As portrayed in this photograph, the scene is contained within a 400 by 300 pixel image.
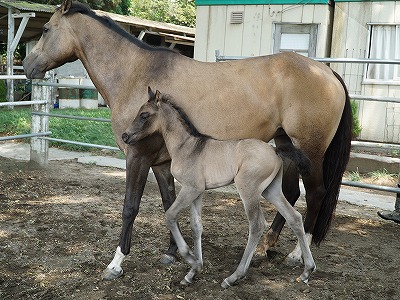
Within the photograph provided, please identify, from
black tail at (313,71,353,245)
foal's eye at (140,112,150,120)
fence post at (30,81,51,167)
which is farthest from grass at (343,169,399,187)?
foal's eye at (140,112,150,120)

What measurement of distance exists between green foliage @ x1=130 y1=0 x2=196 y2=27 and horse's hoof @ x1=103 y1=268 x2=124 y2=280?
24.9 meters

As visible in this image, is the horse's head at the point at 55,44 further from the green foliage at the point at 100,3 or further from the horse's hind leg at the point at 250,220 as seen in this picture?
the green foliage at the point at 100,3

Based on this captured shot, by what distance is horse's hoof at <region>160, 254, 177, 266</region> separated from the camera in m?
3.96

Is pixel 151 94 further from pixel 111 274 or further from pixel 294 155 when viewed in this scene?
pixel 111 274

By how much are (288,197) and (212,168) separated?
4.02 feet

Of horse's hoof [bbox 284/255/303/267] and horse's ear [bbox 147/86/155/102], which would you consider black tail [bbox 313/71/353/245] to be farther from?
horse's ear [bbox 147/86/155/102]

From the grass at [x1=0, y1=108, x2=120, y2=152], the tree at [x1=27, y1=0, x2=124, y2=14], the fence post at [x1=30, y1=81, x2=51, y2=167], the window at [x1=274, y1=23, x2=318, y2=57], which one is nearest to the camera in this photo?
the fence post at [x1=30, y1=81, x2=51, y2=167]

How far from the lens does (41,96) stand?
7492 millimetres

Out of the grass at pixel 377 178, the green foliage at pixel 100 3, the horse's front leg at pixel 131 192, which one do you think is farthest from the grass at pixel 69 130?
the green foliage at pixel 100 3

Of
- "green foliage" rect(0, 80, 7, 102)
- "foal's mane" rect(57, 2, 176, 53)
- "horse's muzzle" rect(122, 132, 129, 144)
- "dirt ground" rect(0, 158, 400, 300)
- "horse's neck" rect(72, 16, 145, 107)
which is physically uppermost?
"foal's mane" rect(57, 2, 176, 53)

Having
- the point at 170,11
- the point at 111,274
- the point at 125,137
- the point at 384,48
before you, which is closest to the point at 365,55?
the point at 384,48

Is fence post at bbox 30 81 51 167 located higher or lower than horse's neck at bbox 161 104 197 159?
lower

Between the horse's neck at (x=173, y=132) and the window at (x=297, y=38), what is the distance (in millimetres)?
7180

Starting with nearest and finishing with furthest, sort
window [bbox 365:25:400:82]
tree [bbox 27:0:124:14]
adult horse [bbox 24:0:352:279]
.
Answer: adult horse [bbox 24:0:352:279], window [bbox 365:25:400:82], tree [bbox 27:0:124:14]
